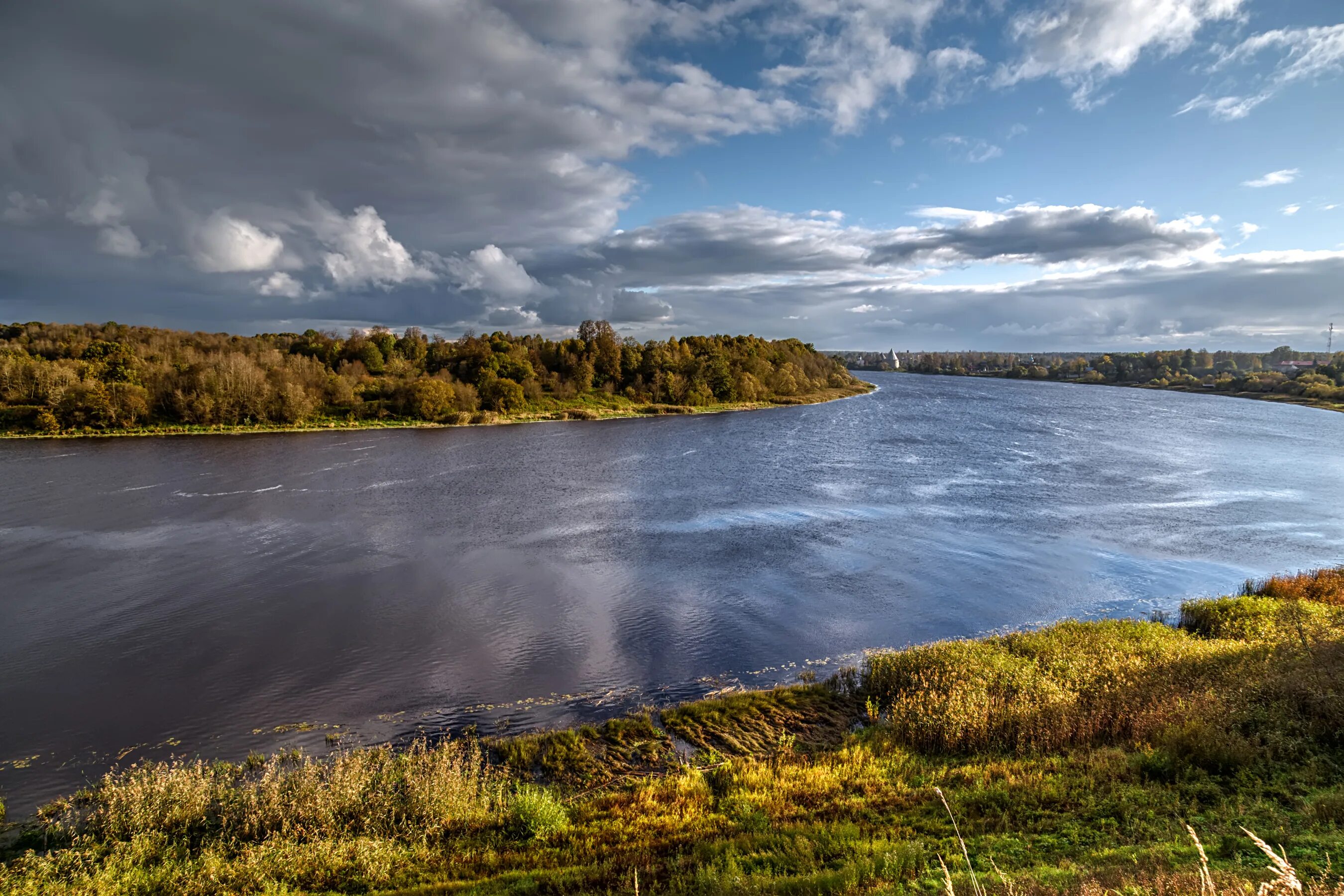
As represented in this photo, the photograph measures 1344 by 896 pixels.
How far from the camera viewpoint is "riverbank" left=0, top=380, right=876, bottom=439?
2334 inches

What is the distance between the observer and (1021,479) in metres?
40.3

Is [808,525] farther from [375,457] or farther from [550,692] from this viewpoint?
[375,457]

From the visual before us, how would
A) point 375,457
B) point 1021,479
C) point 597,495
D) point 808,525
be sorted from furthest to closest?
point 375,457, point 1021,479, point 597,495, point 808,525

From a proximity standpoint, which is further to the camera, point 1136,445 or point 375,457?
point 1136,445

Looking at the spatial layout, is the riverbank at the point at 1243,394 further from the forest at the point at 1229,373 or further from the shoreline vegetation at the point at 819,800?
the shoreline vegetation at the point at 819,800

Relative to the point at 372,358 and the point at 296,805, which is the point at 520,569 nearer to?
the point at 296,805

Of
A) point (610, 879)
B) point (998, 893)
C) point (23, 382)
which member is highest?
point (23, 382)

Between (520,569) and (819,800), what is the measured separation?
16.5 meters

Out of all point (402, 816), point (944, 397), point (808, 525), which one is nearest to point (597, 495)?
point (808, 525)

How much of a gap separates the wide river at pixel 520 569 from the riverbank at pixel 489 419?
812cm

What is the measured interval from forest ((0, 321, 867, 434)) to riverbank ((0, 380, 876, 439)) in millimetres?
401

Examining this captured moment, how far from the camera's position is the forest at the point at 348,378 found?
60844 millimetres

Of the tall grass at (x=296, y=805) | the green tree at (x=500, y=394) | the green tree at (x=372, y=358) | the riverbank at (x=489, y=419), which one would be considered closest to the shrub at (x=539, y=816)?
the tall grass at (x=296, y=805)

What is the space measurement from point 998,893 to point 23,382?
84.7m
